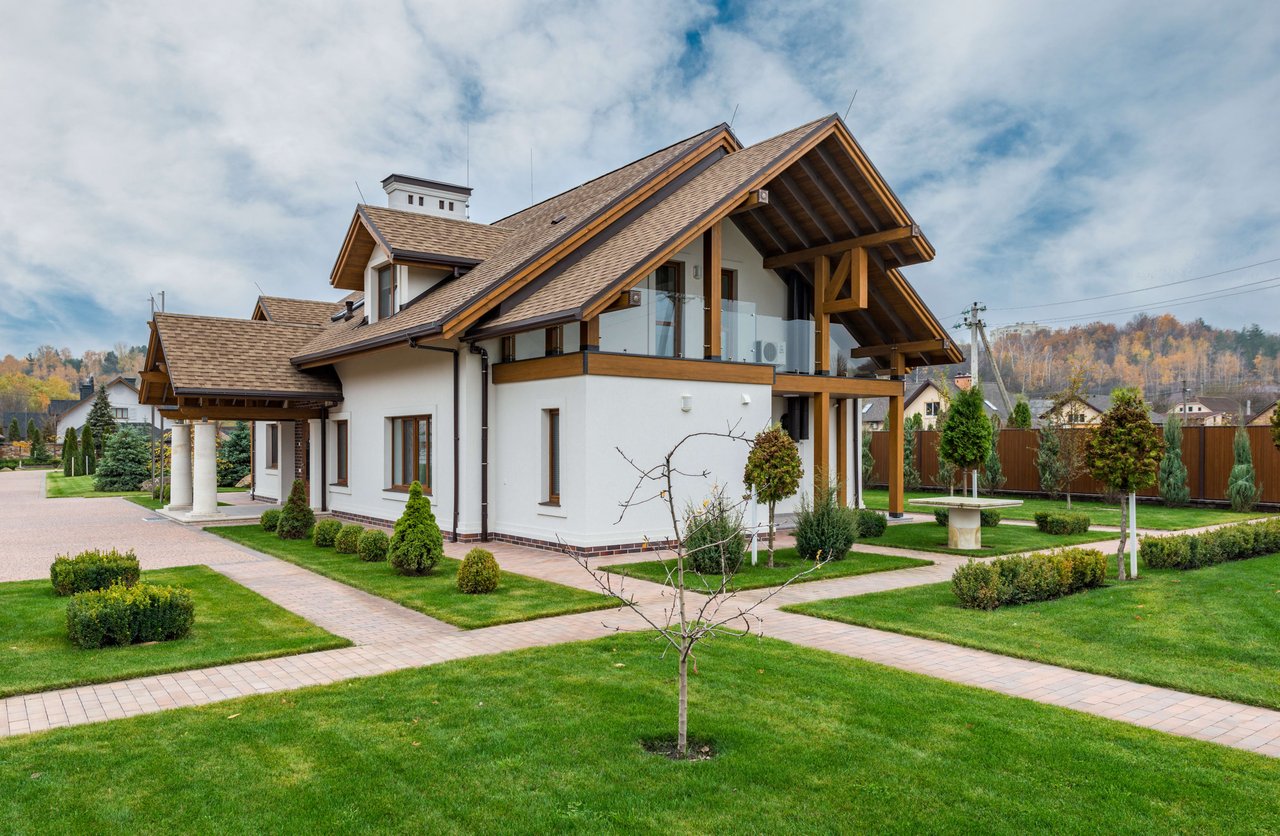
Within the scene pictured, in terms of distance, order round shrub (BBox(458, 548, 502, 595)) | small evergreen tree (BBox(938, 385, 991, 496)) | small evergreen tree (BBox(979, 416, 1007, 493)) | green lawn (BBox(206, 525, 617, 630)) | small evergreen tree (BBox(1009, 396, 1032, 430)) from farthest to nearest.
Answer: small evergreen tree (BBox(1009, 396, 1032, 430)) < small evergreen tree (BBox(979, 416, 1007, 493)) < small evergreen tree (BBox(938, 385, 991, 496)) < round shrub (BBox(458, 548, 502, 595)) < green lawn (BBox(206, 525, 617, 630))

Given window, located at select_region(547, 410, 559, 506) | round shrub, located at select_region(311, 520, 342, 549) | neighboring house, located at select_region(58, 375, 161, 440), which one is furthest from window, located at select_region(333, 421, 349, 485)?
neighboring house, located at select_region(58, 375, 161, 440)

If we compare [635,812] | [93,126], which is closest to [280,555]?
[635,812]

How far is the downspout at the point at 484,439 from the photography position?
1414 cm

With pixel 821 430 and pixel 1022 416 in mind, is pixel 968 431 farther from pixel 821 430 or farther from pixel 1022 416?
pixel 1022 416

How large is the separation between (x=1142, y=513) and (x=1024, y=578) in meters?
13.1

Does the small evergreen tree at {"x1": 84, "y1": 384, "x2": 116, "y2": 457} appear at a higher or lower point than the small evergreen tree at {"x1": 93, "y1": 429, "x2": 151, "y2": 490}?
higher

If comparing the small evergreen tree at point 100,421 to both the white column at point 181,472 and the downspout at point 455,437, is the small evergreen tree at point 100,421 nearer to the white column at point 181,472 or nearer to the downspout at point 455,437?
the white column at point 181,472

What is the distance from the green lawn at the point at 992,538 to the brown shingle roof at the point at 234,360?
42.3 ft

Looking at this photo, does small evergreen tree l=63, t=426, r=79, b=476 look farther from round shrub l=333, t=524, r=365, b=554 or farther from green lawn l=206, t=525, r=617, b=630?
green lawn l=206, t=525, r=617, b=630

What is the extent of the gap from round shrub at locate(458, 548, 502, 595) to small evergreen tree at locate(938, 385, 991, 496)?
408 inches

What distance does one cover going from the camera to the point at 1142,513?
65.0ft

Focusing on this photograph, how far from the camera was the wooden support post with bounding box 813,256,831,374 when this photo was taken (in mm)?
16344

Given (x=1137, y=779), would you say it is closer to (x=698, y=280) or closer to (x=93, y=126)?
(x=698, y=280)

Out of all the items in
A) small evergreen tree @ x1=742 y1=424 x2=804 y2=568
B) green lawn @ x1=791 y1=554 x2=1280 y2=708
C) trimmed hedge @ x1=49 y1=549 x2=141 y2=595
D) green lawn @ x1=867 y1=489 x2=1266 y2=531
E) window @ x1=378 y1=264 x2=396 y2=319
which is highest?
window @ x1=378 y1=264 x2=396 y2=319
